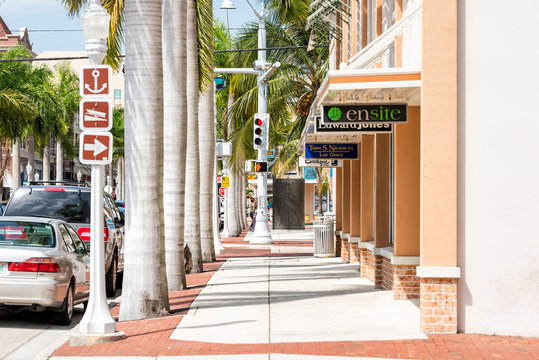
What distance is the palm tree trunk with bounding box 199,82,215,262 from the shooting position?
24047 millimetres

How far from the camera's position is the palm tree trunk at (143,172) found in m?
12.5

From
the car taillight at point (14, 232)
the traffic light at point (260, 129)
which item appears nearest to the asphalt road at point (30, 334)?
the car taillight at point (14, 232)

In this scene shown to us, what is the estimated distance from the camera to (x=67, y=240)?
1348 centimetres

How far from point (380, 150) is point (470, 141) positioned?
5688 mm

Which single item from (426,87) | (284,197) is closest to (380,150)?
(426,87)

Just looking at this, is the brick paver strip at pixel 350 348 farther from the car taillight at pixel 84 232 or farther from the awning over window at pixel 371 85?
the car taillight at pixel 84 232

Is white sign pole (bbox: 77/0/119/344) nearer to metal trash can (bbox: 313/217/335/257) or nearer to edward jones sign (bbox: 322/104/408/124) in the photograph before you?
edward jones sign (bbox: 322/104/408/124)

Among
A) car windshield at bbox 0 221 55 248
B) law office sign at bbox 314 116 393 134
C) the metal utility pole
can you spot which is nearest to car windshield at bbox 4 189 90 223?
car windshield at bbox 0 221 55 248

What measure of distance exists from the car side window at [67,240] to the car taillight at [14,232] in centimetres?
61

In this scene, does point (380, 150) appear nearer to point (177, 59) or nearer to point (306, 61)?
point (177, 59)

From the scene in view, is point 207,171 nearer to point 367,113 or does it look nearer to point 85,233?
point 85,233

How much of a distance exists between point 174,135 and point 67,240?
3.40 metres

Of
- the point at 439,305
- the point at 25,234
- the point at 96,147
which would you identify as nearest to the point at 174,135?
the point at 25,234

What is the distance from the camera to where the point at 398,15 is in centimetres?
1484
